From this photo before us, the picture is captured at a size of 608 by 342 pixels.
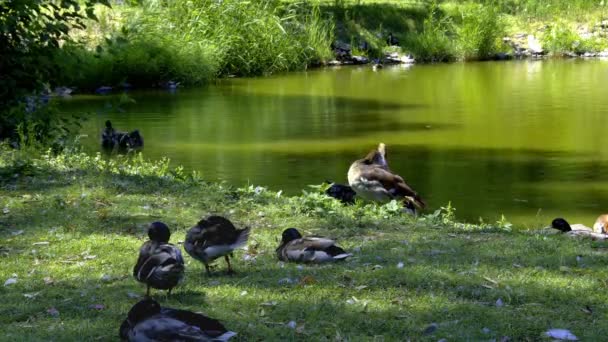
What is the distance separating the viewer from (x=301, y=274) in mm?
7059

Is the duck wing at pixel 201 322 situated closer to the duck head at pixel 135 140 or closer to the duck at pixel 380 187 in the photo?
the duck at pixel 380 187

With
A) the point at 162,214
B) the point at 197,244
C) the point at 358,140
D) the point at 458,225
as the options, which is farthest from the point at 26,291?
the point at 358,140

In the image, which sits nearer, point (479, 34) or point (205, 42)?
point (205, 42)

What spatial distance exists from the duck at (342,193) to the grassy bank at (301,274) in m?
1.31

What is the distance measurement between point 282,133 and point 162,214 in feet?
36.2

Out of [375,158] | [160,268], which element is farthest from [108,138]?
[160,268]

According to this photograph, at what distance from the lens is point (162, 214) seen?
9.40m

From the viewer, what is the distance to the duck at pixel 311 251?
7.38 m

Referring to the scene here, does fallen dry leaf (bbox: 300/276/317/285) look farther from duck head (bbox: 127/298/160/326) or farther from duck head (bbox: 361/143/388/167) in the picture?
duck head (bbox: 361/143/388/167)

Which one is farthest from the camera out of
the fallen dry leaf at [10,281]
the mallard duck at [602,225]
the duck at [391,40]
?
the duck at [391,40]

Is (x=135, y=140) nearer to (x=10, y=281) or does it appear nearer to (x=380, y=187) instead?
(x=380, y=187)

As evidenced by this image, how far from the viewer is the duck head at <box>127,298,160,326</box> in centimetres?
536

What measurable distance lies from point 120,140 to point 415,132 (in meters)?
6.41

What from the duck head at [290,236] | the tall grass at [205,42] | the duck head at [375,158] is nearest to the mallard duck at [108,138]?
the duck head at [375,158]
